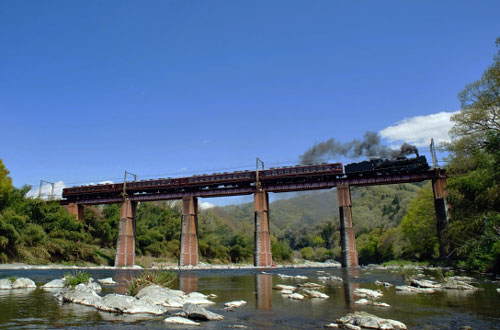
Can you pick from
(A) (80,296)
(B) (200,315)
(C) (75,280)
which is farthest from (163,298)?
(C) (75,280)

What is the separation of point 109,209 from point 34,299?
189 feet

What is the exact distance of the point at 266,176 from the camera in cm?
4931

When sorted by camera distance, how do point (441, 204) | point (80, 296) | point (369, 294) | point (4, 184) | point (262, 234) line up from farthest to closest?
point (262, 234) < point (441, 204) < point (4, 184) < point (369, 294) < point (80, 296)

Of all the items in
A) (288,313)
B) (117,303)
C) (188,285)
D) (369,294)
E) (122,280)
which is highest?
(117,303)

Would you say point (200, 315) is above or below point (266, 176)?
below

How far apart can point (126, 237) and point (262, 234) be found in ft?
75.8

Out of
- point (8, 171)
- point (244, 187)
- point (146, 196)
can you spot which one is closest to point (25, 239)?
point (8, 171)

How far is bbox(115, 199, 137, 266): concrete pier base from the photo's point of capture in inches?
2132

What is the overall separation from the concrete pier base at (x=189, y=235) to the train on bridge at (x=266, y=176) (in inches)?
113

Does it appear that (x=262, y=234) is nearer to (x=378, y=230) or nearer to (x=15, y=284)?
Result: (x=15, y=284)

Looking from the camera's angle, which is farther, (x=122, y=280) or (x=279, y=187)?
(x=279, y=187)

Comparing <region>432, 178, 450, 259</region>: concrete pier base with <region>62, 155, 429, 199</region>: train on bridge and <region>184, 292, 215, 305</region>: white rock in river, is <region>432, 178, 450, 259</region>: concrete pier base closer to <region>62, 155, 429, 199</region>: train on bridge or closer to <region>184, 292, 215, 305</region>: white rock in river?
<region>62, 155, 429, 199</region>: train on bridge

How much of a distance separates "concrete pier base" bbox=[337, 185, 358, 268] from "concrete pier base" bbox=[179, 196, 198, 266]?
21.8m

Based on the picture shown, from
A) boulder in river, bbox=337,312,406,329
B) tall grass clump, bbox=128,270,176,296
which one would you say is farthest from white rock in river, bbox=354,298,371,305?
tall grass clump, bbox=128,270,176,296
